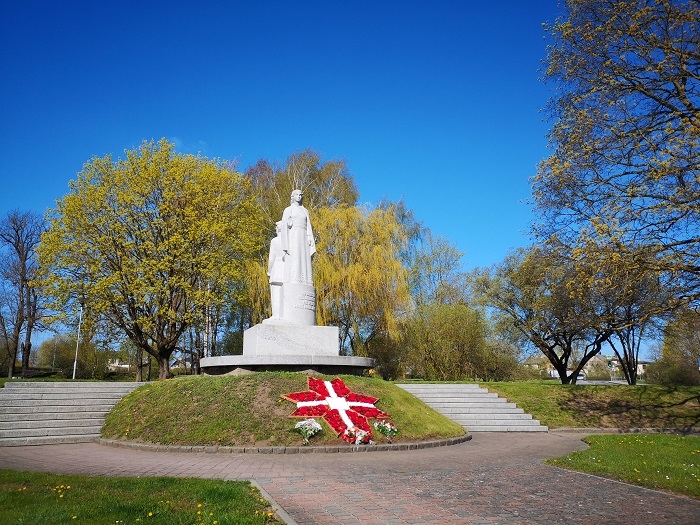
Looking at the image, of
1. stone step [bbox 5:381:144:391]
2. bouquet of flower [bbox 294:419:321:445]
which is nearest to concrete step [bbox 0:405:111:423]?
stone step [bbox 5:381:144:391]

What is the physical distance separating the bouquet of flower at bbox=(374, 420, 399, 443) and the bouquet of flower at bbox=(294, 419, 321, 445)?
5.25ft

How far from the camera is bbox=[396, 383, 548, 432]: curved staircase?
18719mm

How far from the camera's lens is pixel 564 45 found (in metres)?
16.4

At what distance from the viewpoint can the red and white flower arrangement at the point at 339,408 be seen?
12884 millimetres

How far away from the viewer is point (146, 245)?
27.3m

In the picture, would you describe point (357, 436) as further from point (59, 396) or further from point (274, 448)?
point (59, 396)

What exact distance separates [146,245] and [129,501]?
22440mm

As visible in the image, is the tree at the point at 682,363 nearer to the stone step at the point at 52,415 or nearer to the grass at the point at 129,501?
the stone step at the point at 52,415

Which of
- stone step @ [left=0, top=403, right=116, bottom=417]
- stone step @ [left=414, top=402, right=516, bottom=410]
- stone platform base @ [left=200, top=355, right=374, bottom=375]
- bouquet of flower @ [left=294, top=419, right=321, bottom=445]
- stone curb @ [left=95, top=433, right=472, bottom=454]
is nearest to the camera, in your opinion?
stone curb @ [left=95, top=433, right=472, bottom=454]

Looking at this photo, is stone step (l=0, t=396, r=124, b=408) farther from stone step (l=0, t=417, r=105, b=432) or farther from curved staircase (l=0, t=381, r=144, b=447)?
stone step (l=0, t=417, r=105, b=432)

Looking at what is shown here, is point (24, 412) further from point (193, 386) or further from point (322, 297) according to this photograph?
point (322, 297)

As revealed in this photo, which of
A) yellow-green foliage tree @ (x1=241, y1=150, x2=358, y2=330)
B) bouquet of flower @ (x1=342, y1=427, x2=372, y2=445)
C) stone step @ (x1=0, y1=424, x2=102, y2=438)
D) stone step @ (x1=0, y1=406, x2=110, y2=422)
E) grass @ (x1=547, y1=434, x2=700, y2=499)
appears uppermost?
→ yellow-green foliage tree @ (x1=241, y1=150, x2=358, y2=330)

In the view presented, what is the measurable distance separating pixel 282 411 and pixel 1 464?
19.4 ft

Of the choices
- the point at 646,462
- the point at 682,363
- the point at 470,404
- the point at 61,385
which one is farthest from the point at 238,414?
the point at 682,363
